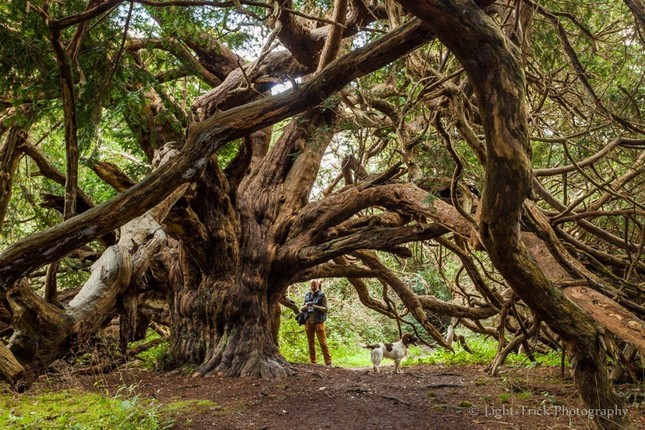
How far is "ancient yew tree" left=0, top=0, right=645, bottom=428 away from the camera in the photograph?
298 cm

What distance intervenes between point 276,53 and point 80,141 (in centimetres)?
374

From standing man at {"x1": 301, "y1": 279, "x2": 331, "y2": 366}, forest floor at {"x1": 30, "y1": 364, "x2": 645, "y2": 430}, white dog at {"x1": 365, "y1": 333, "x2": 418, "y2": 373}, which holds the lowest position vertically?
forest floor at {"x1": 30, "y1": 364, "x2": 645, "y2": 430}

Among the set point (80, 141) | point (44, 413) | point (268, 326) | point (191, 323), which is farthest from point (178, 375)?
point (80, 141)

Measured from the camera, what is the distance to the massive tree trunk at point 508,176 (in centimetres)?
242

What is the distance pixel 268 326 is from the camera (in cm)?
703

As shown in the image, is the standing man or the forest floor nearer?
the forest floor

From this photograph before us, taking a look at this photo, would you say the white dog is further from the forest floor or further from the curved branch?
the curved branch

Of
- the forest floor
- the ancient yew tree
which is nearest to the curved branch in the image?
the ancient yew tree

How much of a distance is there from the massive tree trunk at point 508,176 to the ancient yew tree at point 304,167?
0.04 ft

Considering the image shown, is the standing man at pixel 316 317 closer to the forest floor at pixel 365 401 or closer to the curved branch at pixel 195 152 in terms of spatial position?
the forest floor at pixel 365 401

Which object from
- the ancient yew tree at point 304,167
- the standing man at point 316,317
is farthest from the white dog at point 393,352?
the standing man at point 316,317

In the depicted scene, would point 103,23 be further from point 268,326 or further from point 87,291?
point 268,326

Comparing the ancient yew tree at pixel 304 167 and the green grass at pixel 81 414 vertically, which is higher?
the ancient yew tree at pixel 304 167

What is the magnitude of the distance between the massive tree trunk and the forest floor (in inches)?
27.9
